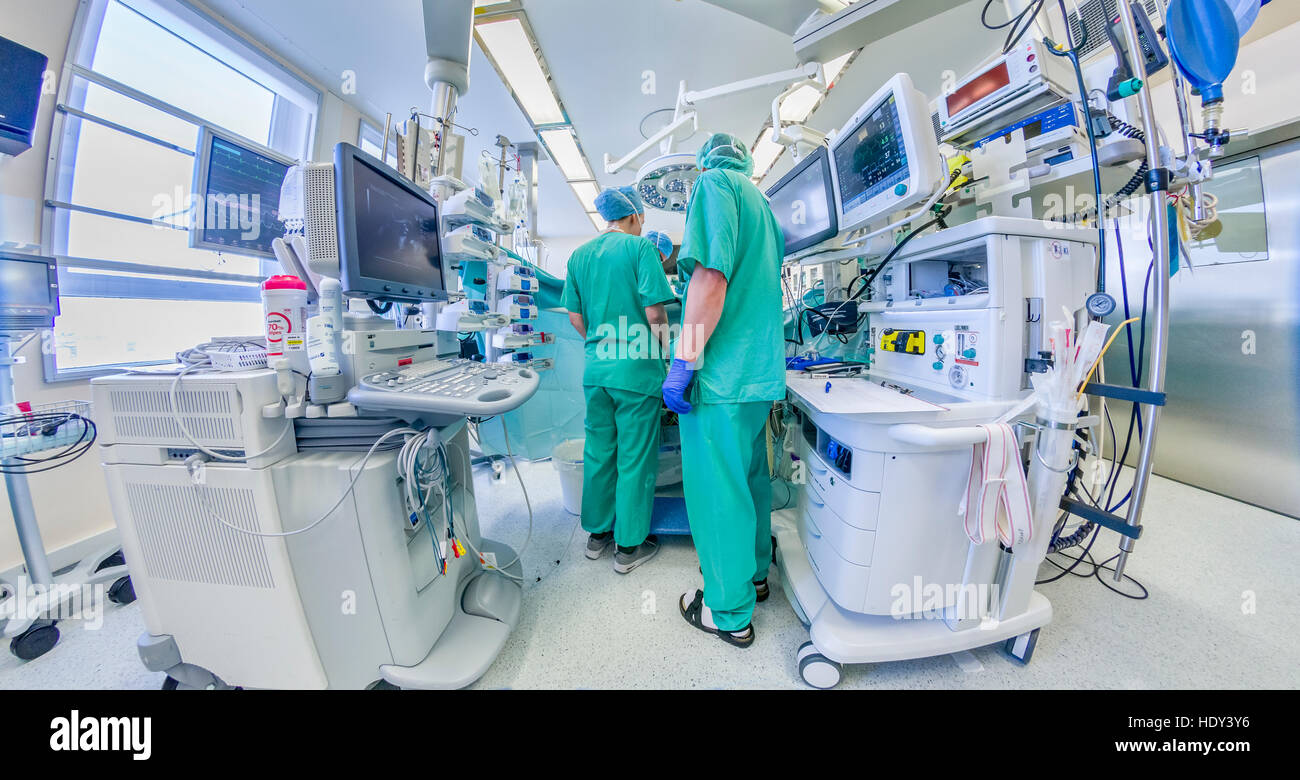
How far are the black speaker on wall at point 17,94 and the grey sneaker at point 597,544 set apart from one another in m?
2.48

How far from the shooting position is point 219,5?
2.32 meters

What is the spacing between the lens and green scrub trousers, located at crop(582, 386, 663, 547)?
1613 mm

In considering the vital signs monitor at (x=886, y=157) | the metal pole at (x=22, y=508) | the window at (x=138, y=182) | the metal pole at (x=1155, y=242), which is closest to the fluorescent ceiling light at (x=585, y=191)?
the window at (x=138, y=182)

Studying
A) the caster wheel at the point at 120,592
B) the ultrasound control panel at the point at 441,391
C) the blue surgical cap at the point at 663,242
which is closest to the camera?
the ultrasound control panel at the point at 441,391

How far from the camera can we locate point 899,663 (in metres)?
1.19

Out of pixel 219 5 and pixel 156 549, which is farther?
pixel 219 5

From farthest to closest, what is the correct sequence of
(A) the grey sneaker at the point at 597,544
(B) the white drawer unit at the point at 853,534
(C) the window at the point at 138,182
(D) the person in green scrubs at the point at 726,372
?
(C) the window at the point at 138,182 < (A) the grey sneaker at the point at 597,544 < (D) the person in green scrubs at the point at 726,372 < (B) the white drawer unit at the point at 853,534

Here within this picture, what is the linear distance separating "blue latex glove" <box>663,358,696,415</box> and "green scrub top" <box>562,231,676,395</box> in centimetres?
41

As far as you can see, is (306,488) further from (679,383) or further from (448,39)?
(448,39)

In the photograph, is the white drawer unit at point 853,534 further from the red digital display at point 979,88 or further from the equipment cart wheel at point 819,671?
the red digital display at point 979,88

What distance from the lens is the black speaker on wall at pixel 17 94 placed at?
125 centimetres
